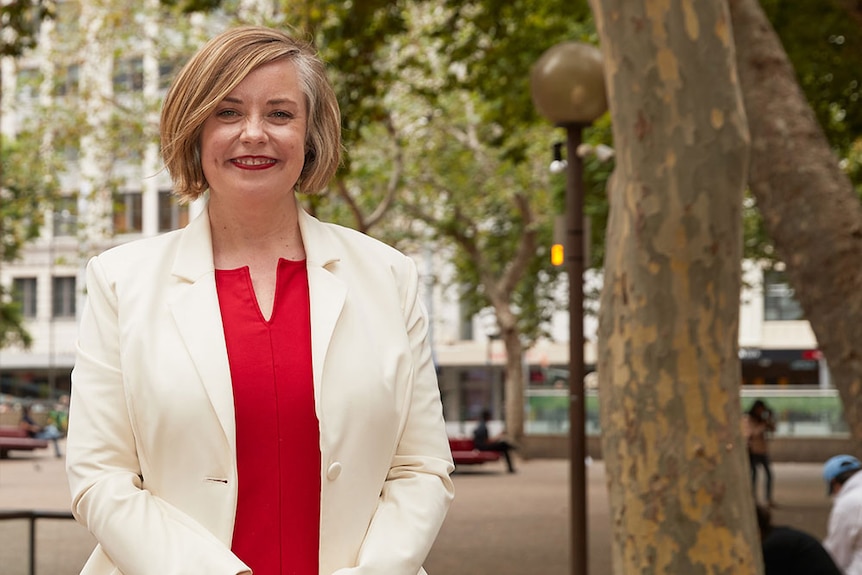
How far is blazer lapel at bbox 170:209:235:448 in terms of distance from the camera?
7.11 feet

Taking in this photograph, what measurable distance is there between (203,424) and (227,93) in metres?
0.51

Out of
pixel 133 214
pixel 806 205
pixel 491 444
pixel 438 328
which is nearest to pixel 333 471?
pixel 806 205

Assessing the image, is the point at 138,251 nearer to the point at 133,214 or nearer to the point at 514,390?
the point at 514,390

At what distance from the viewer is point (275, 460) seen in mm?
2219

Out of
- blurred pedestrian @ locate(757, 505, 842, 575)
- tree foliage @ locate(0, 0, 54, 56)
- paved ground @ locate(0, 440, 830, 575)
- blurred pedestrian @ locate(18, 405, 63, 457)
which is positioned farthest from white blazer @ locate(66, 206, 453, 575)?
blurred pedestrian @ locate(18, 405, 63, 457)

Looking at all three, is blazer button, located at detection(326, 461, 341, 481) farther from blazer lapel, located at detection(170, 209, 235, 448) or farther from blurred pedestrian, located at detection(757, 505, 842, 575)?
blurred pedestrian, located at detection(757, 505, 842, 575)

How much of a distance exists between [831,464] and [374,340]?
7787 mm

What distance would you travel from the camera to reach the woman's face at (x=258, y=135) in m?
2.33

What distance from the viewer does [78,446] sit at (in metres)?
2.21

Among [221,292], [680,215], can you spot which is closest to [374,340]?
[221,292]

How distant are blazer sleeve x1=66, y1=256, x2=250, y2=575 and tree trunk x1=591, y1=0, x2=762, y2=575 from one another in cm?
425

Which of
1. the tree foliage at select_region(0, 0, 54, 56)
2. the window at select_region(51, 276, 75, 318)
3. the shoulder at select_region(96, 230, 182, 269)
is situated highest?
the tree foliage at select_region(0, 0, 54, 56)

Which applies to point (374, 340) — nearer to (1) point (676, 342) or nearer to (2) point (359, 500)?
(2) point (359, 500)

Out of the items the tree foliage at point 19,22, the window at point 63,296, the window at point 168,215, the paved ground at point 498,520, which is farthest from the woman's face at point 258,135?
the window at point 63,296
